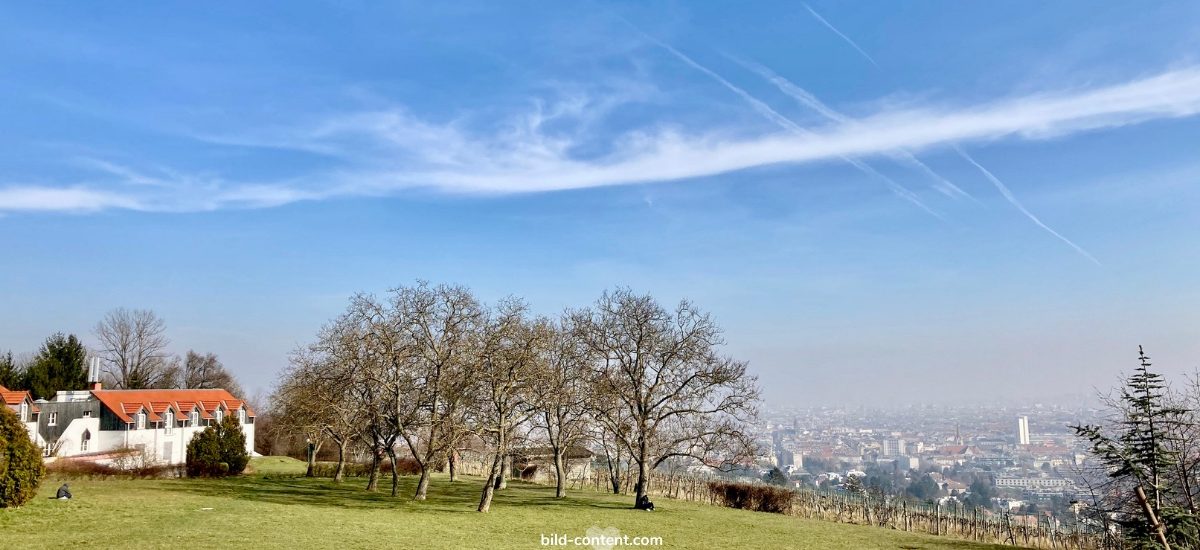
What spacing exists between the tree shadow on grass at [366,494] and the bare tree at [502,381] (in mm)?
2350

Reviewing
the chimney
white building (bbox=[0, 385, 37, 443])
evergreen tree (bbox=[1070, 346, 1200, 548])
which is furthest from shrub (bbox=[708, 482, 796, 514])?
the chimney

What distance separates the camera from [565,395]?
3188 cm

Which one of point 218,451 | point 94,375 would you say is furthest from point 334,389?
point 94,375

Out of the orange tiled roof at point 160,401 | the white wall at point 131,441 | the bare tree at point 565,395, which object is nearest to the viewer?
the bare tree at point 565,395

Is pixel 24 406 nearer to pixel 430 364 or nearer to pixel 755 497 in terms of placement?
pixel 430 364

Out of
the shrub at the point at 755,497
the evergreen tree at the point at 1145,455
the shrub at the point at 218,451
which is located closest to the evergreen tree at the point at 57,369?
the shrub at the point at 218,451

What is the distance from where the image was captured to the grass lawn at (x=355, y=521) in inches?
664

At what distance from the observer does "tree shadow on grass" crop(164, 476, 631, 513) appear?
27.1 metres

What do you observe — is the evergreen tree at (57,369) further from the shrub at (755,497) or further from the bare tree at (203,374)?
the shrub at (755,497)

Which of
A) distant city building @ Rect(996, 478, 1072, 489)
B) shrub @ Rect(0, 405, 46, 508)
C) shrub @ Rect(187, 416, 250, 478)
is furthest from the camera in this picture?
distant city building @ Rect(996, 478, 1072, 489)

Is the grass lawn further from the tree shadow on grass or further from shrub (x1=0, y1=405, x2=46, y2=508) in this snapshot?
shrub (x1=0, y1=405, x2=46, y2=508)

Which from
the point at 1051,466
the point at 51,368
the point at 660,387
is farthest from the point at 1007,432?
the point at 51,368

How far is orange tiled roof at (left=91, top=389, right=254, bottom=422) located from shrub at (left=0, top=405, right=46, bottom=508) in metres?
35.3

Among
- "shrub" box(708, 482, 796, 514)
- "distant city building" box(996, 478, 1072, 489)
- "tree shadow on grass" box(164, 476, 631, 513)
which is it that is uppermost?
"tree shadow on grass" box(164, 476, 631, 513)
